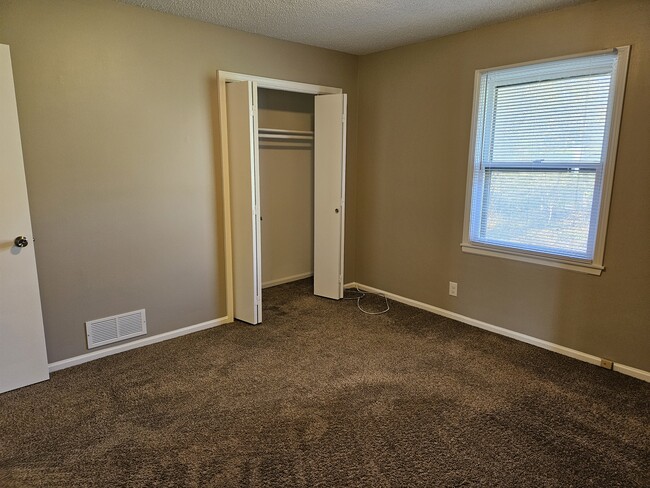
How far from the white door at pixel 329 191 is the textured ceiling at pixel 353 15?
632 mm

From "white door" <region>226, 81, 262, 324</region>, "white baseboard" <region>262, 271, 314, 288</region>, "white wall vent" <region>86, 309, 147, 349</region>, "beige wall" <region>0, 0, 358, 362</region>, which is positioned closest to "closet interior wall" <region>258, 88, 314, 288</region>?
"white baseboard" <region>262, 271, 314, 288</region>

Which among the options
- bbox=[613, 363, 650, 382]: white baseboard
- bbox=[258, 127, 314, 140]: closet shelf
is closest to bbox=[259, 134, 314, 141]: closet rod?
bbox=[258, 127, 314, 140]: closet shelf

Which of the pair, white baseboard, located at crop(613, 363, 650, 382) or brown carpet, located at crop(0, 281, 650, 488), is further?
white baseboard, located at crop(613, 363, 650, 382)

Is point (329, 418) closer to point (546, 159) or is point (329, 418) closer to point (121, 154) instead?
point (121, 154)

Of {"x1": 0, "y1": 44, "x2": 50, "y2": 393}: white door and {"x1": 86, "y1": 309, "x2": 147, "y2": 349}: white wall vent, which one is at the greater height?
{"x1": 0, "y1": 44, "x2": 50, "y2": 393}: white door

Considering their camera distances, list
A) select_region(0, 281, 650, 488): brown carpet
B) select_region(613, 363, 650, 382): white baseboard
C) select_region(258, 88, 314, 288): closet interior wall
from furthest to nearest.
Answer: select_region(258, 88, 314, 288): closet interior wall → select_region(613, 363, 650, 382): white baseboard → select_region(0, 281, 650, 488): brown carpet

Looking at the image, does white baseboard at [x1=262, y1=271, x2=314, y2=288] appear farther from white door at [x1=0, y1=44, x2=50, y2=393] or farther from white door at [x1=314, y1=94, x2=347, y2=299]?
white door at [x1=0, y1=44, x2=50, y2=393]

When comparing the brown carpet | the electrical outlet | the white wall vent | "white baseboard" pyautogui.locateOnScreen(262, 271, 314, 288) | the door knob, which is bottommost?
the brown carpet

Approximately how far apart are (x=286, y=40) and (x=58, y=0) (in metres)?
1.71

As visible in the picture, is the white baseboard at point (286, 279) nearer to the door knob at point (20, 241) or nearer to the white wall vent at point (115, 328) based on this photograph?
the white wall vent at point (115, 328)

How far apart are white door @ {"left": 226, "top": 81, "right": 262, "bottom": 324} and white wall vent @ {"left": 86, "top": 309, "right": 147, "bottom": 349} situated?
799 millimetres

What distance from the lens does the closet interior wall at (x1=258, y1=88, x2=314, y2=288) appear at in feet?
14.6

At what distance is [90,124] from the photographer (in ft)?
9.10

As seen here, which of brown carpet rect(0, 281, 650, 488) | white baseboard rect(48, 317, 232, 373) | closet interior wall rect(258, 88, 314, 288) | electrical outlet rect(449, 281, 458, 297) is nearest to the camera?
brown carpet rect(0, 281, 650, 488)
